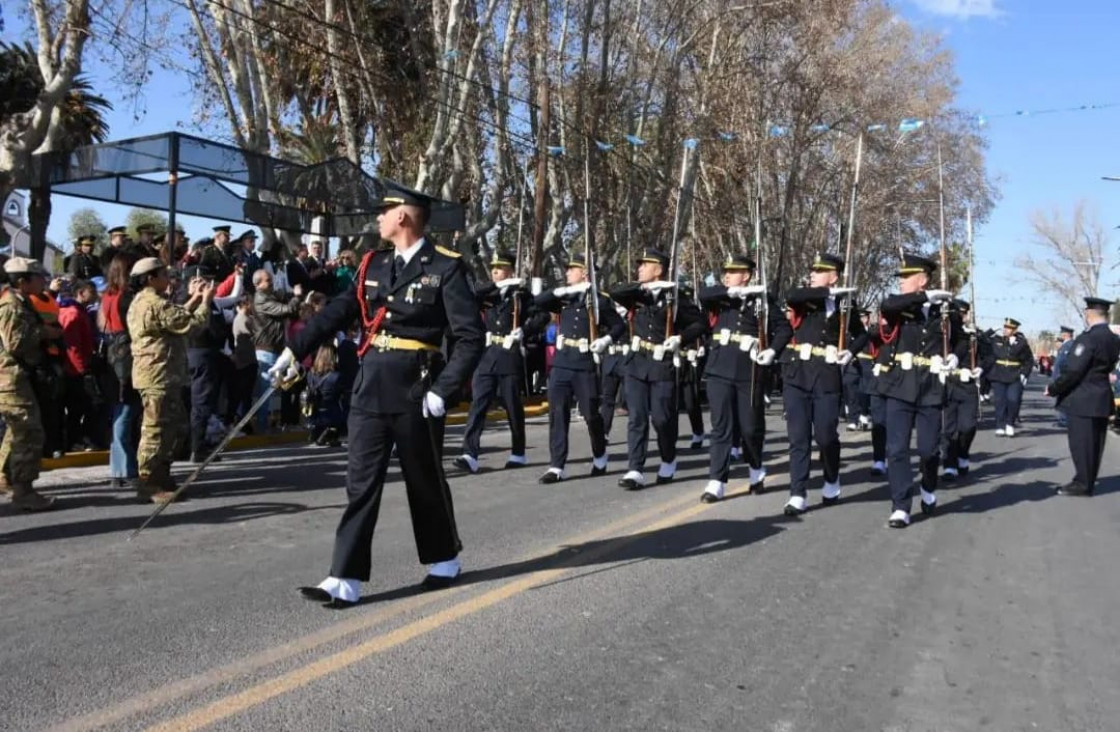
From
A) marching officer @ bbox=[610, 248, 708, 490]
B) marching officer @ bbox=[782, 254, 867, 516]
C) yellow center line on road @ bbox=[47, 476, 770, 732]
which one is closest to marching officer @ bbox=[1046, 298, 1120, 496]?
marching officer @ bbox=[782, 254, 867, 516]

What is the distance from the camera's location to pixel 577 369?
10398 millimetres

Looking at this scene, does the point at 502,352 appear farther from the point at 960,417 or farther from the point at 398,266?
the point at 960,417

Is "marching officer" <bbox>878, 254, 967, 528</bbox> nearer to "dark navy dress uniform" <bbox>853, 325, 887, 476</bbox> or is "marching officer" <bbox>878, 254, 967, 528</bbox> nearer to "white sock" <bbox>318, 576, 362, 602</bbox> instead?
"dark navy dress uniform" <bbox>853, 325, 887, 476</bbox>

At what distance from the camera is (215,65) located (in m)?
18.6

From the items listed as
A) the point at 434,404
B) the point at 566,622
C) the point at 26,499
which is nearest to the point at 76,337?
the point at 26,499

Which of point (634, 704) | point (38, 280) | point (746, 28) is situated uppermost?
point (746, 28)

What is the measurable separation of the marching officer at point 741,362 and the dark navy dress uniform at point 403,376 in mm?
4223

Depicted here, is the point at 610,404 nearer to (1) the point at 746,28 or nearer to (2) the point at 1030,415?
(2) the point at 1030,415

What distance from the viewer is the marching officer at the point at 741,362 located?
931 cm

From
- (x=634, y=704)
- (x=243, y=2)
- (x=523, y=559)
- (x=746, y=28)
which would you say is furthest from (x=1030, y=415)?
(x=634, y=704)

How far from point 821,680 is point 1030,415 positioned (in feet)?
75.0

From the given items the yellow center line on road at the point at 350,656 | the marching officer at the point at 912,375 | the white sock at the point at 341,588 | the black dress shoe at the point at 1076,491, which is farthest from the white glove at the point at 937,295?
the white sock at the point at 341,588

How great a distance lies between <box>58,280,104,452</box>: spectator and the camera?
9.70 m

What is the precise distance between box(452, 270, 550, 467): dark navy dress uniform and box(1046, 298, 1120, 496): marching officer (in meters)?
5.62
